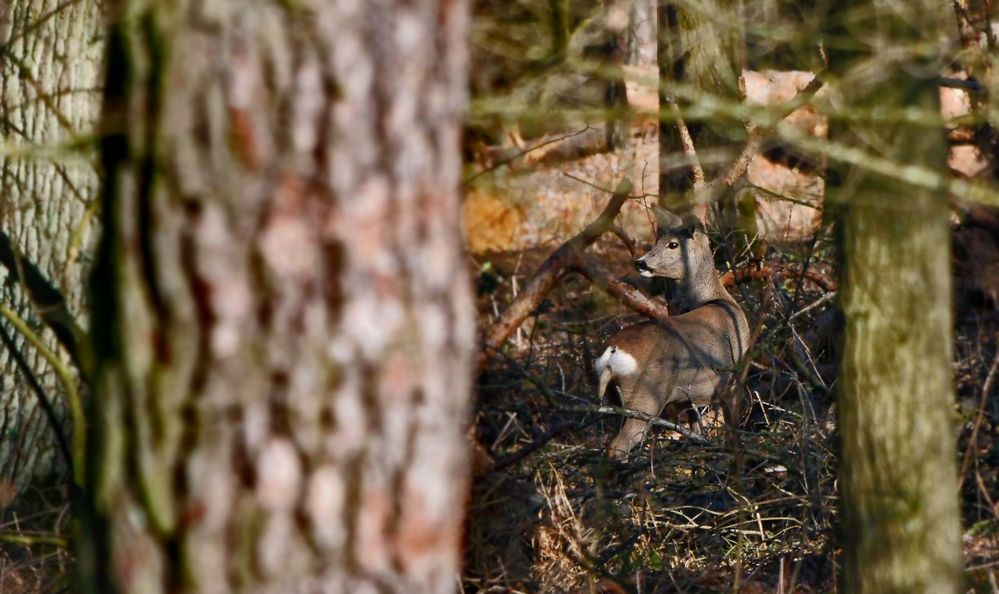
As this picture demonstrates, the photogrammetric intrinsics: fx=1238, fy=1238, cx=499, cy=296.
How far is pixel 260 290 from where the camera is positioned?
213cm

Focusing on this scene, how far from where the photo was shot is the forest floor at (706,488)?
530 cm

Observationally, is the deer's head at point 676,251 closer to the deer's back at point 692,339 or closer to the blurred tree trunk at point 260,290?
the deer's back at point 692,339

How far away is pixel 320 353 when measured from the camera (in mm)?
2170

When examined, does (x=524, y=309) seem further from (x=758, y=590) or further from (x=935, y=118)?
(x=935, y=118)

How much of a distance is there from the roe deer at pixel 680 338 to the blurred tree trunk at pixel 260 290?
17.1 feet

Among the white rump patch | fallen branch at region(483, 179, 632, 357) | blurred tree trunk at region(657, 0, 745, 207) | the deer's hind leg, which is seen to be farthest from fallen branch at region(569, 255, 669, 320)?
blurred tree trunk at region(657, 0, 745, 207)

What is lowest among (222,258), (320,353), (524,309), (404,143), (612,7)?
(524,309)

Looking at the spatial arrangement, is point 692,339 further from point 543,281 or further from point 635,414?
point 543,281

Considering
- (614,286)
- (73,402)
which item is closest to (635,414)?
(614,286)

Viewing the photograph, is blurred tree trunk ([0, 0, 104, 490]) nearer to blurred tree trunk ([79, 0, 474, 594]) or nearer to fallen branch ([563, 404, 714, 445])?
fallen branch ([563, 404, 714, 445])

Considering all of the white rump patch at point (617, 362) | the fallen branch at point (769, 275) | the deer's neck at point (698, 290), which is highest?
the fallen branch at point (769, 275)

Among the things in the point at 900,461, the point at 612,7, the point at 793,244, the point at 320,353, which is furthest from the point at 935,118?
the point at 793,244

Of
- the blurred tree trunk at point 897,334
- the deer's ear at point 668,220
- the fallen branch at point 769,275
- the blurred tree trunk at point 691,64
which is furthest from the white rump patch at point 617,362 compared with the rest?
the blurred tree trunk at point 897,334

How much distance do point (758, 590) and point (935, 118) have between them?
2.61m
